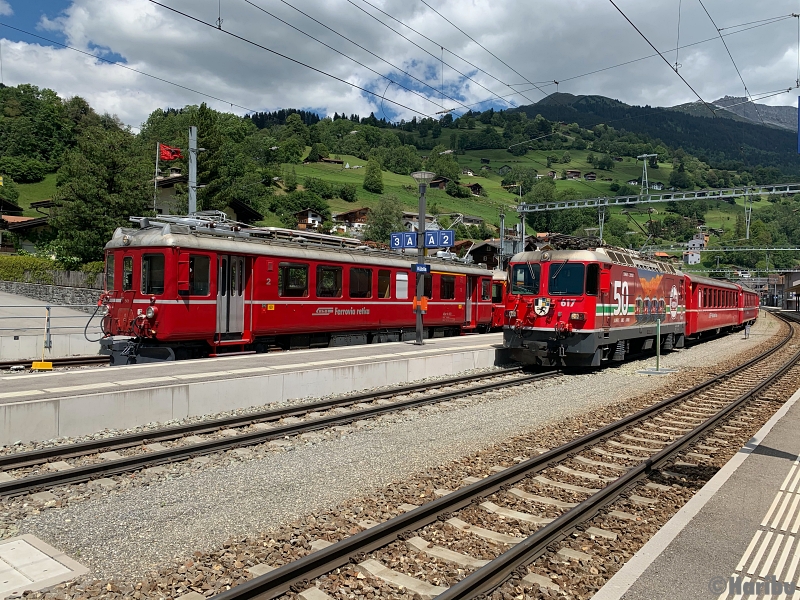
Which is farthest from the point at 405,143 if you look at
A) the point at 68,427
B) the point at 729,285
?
the point at 68,427

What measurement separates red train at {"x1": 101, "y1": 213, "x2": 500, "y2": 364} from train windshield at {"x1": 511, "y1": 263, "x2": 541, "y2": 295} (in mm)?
4674

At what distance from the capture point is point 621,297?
675 inches

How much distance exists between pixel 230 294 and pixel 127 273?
2.41m

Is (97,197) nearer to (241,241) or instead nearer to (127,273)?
(127,273)

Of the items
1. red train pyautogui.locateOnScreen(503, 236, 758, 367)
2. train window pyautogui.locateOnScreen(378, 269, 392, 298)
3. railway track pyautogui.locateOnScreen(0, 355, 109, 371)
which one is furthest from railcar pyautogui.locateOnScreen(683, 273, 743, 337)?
railway track pyautogui.locateOnScreen(0, 355, 109, 371)

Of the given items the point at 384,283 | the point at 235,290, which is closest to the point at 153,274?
the point at 235,290

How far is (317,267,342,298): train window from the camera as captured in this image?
17188mm

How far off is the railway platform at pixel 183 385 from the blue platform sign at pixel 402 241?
6413mm

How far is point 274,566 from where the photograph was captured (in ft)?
15.5

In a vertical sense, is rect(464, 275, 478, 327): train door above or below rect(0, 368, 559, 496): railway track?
above

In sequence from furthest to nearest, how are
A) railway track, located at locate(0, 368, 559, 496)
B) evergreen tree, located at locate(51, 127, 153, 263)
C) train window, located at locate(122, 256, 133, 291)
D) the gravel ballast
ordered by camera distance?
evergreen tree, located at locate(51, 127, 153, 263)
train window, located at locate(122, 256, 133, 291)
railway track, located at locate(0, 368, 559, 496)
the gravel ballast

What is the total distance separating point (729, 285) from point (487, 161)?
415 ft

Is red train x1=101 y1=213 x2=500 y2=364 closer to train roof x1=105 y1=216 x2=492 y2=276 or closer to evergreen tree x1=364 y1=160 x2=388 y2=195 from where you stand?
train roof x1=105 y1=216 x2=492 y2=276

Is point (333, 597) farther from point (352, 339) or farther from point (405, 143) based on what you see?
point (405, 143)
